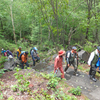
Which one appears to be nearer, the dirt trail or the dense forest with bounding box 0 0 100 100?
the dense forest with bounding box 0 0 100 100

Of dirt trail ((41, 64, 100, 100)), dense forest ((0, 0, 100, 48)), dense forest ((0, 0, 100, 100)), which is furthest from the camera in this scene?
dense forest ((0, 0, 100, 48))

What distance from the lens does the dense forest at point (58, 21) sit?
959 cm

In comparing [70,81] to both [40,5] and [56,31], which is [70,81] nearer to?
[56,31]

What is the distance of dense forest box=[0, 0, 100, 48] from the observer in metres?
9.59

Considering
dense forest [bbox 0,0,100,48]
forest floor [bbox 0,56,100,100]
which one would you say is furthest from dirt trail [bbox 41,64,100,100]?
dense forest [bbox 0,0,100,48]

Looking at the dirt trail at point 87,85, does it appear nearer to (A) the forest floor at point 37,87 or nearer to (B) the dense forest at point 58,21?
(A) the forest floor at point 37,87

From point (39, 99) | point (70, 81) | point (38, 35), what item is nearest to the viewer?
point (39, 99)

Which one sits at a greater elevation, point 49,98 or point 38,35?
point 38,35

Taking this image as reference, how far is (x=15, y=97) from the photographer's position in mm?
2809

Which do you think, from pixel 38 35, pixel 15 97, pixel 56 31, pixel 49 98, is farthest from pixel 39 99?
pixel 38 35

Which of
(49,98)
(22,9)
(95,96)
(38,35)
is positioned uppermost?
(22,9)

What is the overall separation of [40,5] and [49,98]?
7907 mm

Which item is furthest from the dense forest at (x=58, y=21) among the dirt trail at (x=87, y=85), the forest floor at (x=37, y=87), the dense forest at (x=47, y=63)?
the forest floor at (x=37, y=87)

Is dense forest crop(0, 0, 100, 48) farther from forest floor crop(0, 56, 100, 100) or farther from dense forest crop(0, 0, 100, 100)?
forest floor crop(0, 56, 100, 100)
